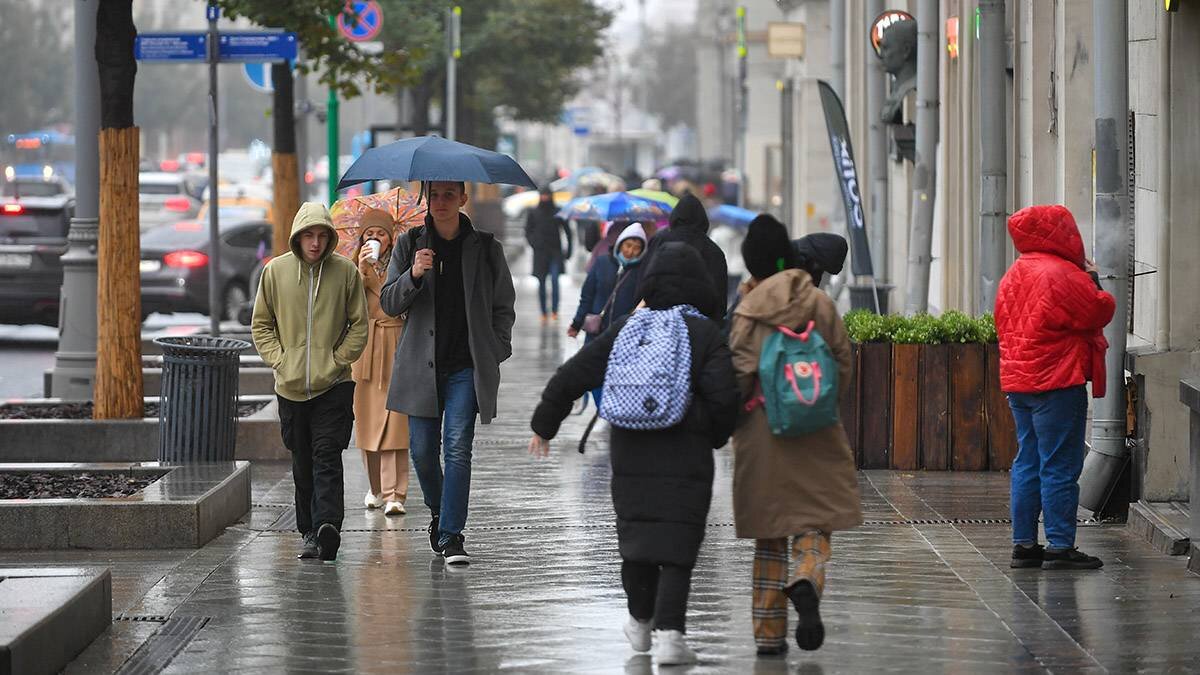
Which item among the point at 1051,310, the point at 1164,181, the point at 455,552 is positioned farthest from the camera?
the point at 1164,181

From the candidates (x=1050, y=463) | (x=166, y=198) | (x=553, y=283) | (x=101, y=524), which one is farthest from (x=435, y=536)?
(x=166, y=198)

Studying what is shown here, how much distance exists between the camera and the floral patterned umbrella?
11.4m

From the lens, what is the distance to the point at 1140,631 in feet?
25.1

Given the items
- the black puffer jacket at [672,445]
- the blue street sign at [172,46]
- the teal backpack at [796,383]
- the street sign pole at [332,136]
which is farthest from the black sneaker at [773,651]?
the street sign pole at [332,136]

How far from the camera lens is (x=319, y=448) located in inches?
374

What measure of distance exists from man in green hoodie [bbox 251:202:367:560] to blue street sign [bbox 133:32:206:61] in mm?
6861

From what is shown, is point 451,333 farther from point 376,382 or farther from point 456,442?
point 376,382

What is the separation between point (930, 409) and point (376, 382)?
10.6 ft

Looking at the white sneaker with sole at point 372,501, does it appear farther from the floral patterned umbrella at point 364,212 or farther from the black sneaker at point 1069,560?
the black sneaker at point 1069,560

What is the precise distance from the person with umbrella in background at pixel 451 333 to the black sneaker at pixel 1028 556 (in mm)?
2343

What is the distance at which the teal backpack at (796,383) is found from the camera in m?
6.99

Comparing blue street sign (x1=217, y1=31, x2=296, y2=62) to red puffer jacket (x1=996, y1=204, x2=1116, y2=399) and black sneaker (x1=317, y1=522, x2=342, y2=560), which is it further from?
red puffer jacket (x1=996, y1=204, x2=1116, y2=399)

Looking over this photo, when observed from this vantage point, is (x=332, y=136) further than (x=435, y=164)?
Yes

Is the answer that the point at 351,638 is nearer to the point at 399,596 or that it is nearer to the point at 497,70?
the point at 399,596
